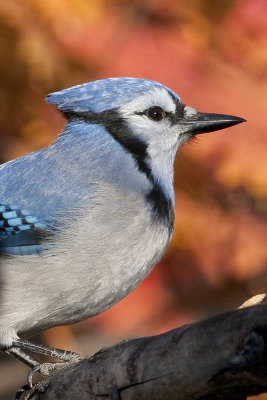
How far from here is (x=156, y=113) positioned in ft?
8.41

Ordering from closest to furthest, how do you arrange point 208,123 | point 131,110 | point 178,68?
point 131,110 < point 208,123 < point 178,68

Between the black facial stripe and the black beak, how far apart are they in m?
0.24

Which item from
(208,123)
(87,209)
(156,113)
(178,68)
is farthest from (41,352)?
(178,68)

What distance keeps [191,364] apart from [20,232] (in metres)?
0.97

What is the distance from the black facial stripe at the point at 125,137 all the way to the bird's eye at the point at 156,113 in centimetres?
11

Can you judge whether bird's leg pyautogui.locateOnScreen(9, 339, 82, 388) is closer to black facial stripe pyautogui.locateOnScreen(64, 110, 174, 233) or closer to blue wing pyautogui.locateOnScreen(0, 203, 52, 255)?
blue wing pyautogui.locateOnScreen(0, 203, 52, 255)

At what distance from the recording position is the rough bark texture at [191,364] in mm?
1411

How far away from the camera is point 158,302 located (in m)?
3.64

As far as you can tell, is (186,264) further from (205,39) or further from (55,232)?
(55,232)

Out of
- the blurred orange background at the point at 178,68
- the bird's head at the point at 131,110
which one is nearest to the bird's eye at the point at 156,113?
the bird's head at the point at 131,110

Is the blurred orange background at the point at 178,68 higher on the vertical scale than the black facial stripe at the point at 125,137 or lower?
higher

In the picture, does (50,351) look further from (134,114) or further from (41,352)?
(134,114)

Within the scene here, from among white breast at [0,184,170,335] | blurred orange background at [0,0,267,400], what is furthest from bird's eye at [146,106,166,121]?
blurred orange background at [0,0,267,400]

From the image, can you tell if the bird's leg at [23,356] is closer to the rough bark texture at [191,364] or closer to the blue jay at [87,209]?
the blue jay at [87,209]
